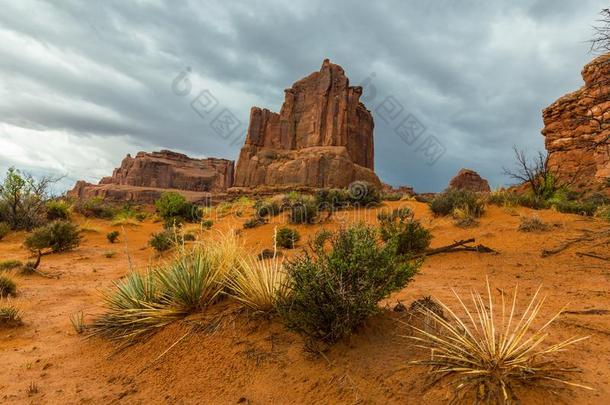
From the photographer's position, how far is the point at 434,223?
1084cm

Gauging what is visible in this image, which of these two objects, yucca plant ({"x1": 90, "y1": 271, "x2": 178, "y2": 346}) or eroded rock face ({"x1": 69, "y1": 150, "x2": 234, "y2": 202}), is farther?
eroded rock face ({"x1": 69, "y1": 150, "x2": 234, "y2": 202})

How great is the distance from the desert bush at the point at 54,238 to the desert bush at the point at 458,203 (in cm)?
1193

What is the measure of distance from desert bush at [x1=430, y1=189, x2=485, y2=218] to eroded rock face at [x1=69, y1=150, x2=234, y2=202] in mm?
88350

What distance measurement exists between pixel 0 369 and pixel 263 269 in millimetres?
2411

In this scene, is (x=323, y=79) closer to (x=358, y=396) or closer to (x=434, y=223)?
(x=434, y=223)

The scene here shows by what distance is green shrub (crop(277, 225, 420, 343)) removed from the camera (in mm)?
2584

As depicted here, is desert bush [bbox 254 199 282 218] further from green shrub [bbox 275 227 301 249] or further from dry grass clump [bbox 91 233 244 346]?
dry grass clump [bbox 91 233 244 346]

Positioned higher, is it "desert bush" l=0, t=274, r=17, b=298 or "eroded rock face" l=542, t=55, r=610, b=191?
"eroded rock face" l=542, t=55, r=610, b=191

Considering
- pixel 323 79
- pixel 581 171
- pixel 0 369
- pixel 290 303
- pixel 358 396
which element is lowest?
pixel 0 369

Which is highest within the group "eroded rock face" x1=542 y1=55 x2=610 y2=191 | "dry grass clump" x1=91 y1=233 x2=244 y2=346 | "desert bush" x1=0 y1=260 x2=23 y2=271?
"eroded rock face" x1=542 y1=55 x2=610 y2=191

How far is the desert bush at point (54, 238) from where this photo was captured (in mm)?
10336

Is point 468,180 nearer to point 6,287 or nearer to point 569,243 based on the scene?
point 569,243

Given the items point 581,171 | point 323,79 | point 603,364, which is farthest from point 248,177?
point 603,364

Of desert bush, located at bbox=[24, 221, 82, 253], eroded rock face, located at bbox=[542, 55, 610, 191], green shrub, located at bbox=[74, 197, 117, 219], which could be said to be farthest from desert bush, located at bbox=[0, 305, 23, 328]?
eroded rock face, located at bbox=[542, 55, 610, 191]
